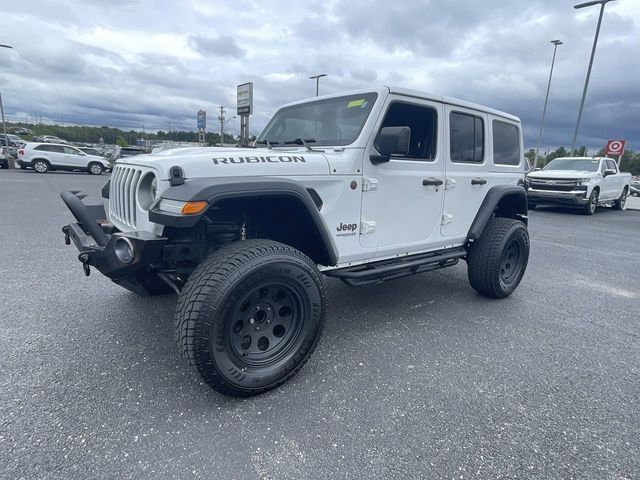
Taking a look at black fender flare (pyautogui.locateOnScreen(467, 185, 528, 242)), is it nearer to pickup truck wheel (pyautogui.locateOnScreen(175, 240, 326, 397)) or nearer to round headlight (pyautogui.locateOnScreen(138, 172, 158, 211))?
pickup truck wheel (pyautogui.locateOnScreen(175, 240, 326, 397))

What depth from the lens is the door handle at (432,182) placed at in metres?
3.33

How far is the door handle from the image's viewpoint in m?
3.33

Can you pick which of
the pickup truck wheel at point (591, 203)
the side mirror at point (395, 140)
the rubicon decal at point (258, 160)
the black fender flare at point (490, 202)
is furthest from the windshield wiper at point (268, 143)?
the pickup truck wheel at point (591, 203)

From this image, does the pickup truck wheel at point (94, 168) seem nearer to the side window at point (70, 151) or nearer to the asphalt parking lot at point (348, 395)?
the side window at point (70, 151)

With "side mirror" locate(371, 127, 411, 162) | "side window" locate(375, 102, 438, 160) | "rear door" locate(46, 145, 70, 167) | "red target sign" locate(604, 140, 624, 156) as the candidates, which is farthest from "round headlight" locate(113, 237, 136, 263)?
"rear door" locate(46, 145, 70, 167)

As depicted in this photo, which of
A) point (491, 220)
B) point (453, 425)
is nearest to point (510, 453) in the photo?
point (453, 425)

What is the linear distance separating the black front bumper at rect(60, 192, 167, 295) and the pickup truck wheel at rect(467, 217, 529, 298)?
9.96 ft

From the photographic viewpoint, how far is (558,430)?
2174 millimetres

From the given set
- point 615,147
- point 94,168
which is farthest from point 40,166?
point 615,147

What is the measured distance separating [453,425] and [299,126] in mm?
2642

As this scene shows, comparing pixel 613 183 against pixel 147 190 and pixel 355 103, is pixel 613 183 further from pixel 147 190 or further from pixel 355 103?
pixel 147 190

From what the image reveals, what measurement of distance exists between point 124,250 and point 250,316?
0.82 meters

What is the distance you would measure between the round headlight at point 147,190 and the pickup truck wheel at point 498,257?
314cm

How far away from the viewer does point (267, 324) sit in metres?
2.49
